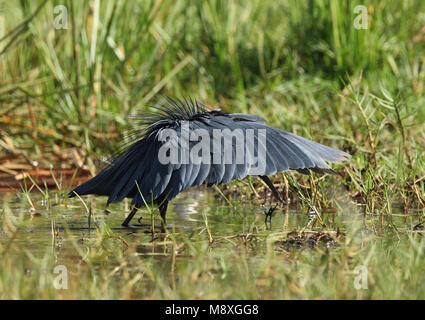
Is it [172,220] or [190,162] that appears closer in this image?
[190,162]

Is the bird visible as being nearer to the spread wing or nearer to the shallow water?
the spread wing

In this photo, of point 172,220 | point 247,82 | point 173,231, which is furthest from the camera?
point 247,82

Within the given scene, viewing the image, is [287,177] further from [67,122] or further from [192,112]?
[67,122]

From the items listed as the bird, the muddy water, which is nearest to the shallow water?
the muddy water

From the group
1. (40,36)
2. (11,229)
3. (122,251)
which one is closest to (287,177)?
(122,251)

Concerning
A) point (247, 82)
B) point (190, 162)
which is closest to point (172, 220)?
point (190, 162)

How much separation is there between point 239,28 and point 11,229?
3.74 m

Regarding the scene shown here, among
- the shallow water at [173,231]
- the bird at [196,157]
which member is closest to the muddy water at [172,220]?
the shallow water at [173,231]

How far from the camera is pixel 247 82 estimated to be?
20.0ft

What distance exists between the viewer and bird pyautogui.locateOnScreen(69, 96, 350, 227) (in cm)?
296

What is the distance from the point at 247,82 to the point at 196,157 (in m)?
3.20

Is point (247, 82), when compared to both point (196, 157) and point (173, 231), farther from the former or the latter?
point (173, 231)

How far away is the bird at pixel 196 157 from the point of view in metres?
2.96

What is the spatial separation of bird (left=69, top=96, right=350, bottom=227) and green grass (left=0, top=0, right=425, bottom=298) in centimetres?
26
